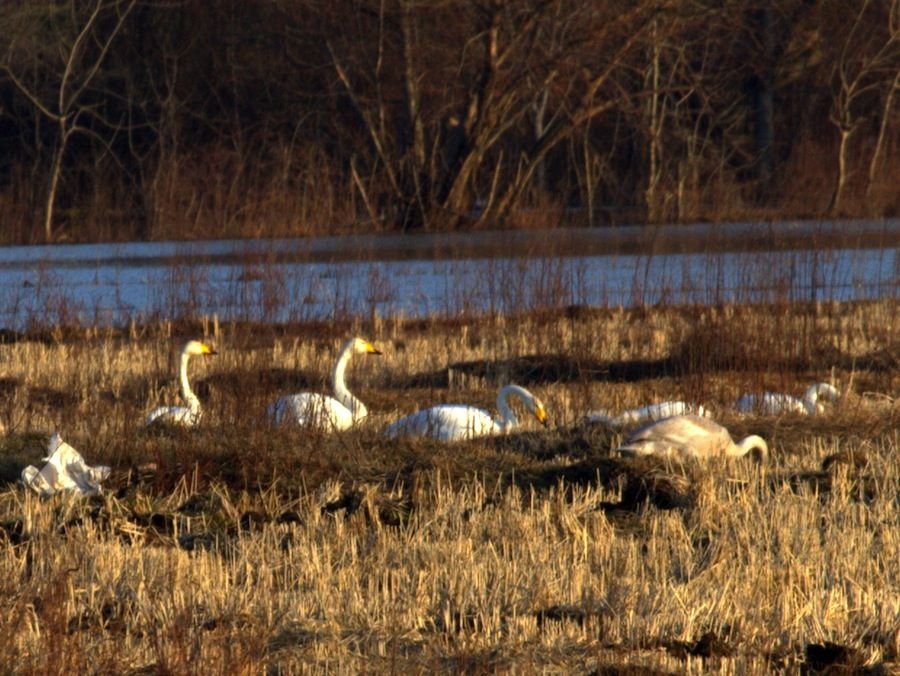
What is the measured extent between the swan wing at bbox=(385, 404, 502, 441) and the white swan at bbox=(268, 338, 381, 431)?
29 cm

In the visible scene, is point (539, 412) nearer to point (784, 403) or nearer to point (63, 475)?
point (784, 403)

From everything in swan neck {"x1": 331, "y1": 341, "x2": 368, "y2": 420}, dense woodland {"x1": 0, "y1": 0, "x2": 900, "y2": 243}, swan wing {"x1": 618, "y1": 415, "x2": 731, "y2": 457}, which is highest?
dense woodland {"x1": 0, "y1": 0, "x2": 900, "y2": 243}

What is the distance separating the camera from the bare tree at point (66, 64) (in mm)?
30469

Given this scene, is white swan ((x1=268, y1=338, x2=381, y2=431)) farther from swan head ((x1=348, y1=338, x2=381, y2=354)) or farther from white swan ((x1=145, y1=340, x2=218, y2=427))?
white swan ((x1=145, y1=340, x2=218, y2=427))

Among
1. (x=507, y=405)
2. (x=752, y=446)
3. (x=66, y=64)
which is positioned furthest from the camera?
(x=66, y=64)

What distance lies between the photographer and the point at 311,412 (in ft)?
24.8

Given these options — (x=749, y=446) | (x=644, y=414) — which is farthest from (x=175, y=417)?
(x=749, y=446)

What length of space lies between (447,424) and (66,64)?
24932 mm

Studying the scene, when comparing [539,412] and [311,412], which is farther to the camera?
[539,412]

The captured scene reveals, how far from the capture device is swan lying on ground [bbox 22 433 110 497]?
6.41 meters

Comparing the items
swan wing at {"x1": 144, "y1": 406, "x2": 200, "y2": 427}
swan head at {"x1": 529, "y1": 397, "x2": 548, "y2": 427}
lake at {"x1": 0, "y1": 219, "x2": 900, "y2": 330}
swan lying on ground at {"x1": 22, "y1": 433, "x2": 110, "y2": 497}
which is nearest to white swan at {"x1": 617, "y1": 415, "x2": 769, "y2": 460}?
swan head at {"x1": 529, "y1": 397, "x2": 548, "y2": 427}

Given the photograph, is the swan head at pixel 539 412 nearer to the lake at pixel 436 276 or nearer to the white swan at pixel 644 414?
the white swan at pixel 644 414

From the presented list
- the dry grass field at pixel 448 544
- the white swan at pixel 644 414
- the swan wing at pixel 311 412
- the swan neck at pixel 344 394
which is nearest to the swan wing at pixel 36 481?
the dry grass field at pixel 448 544

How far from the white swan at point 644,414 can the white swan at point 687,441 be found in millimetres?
597
